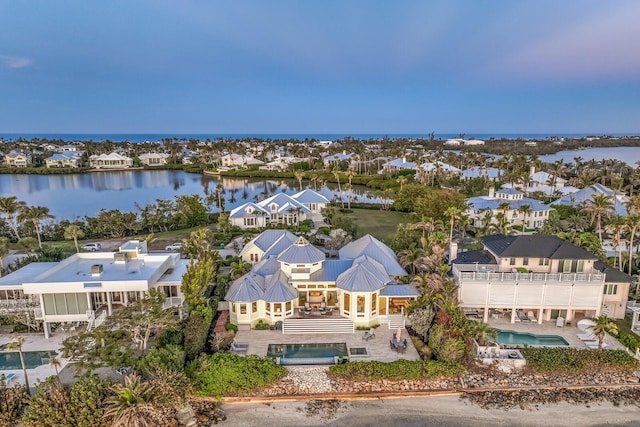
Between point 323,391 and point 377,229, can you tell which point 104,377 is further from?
point 377,229

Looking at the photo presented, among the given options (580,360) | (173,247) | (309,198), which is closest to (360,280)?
(580,360)

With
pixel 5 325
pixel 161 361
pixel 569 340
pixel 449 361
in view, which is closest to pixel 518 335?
pixel 569 340

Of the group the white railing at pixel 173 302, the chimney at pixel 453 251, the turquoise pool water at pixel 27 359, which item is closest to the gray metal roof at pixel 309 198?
the chimney at pixel 453 251

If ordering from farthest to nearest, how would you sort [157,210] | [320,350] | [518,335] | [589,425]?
[157,210], [518,335], [320,350], [589,425]

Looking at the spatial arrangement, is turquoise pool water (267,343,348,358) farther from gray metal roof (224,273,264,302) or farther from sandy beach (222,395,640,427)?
sandy beach (222,395,640,427)

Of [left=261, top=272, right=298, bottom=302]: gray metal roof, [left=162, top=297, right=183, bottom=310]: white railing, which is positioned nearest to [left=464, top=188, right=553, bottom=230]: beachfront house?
[left=261, top=272, right=298, bottom=302]: gray metal roof

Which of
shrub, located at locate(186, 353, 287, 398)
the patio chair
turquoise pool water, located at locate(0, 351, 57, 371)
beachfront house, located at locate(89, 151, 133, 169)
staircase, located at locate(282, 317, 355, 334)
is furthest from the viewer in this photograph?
beachfront house, located at locate(89, 151, 133, 169)
